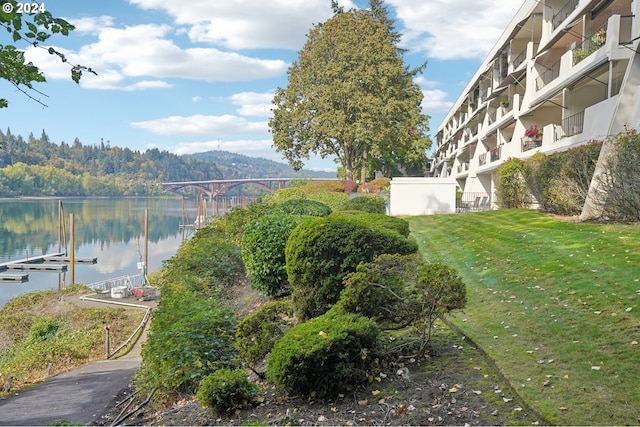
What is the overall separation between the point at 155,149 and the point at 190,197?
70.5 feet

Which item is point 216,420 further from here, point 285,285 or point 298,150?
point 298,150

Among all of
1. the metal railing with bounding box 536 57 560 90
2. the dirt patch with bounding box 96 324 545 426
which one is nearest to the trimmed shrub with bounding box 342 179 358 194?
the metal railing with bounding box 536 57 560 90

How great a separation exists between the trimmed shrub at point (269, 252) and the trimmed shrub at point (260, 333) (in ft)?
11.5

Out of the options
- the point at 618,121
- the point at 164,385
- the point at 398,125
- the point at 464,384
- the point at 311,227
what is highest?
the point at 398,125

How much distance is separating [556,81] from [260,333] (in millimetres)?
21705

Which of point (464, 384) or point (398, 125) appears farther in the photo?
point (398, 125)

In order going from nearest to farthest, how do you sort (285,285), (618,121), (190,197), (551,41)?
1. (285,285)
2. (618,121)
3. (551,41)
4. (190,197)

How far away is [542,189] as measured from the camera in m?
18.7

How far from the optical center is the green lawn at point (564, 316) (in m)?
4.39

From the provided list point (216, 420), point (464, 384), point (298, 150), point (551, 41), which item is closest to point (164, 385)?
point (216, 420)

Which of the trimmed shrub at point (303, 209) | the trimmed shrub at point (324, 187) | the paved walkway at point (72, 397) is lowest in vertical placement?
the paved walkway at point (72, 397)

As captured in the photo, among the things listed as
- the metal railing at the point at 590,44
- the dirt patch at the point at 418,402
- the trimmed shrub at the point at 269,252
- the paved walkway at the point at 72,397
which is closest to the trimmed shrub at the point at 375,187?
the metal railing at the point at 590,44

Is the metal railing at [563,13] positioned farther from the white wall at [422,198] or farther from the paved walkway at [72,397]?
the paved walkway at [72,397]

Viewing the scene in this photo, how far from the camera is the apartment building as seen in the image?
17500mm
